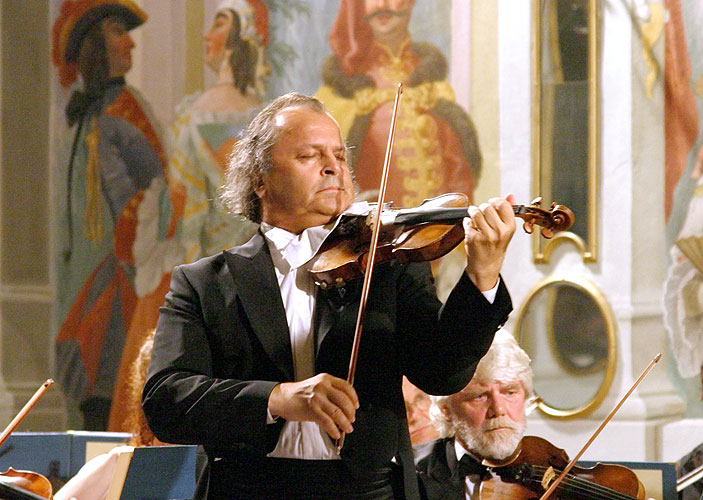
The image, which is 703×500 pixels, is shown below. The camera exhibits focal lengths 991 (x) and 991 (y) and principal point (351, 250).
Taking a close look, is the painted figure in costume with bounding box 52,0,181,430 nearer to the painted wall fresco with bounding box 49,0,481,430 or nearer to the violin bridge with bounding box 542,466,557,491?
the painted wall fresco with bounding box 49,0,481,430

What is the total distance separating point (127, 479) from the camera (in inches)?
121

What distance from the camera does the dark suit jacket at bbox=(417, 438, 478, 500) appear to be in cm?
298

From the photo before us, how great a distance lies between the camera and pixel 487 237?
1640 mm

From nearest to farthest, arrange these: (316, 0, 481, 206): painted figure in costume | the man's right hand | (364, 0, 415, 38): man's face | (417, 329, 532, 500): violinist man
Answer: the man's right hand
(417, 329, 532, 500): violinist man
(316, 0, 481, 206): painted figure in costume
(364, 0, 415, 38): man's face

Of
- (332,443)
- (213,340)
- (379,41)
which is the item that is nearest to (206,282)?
(213,340)

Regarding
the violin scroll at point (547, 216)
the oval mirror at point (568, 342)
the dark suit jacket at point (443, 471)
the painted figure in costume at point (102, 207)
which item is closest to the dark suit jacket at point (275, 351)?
the violin scroll at point (547, 216)

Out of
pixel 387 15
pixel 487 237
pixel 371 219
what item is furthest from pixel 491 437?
pixel 387 15

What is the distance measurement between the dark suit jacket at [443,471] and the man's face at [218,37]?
11.5 ft

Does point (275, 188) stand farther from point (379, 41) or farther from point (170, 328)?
point (379, 41)

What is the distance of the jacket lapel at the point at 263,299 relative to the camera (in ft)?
5.98

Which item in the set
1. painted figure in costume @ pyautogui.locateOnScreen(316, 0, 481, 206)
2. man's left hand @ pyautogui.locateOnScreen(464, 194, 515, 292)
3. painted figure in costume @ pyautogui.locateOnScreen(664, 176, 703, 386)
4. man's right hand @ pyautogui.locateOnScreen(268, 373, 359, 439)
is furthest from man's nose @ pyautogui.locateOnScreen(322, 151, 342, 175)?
painted figure in costume @ pyautogui.locateOnScreen(316, 0, 481, 206)

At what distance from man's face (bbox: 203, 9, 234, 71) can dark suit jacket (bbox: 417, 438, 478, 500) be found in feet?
11.5

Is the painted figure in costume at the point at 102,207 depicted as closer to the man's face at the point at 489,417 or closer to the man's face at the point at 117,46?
the man's face at the point at 117,46

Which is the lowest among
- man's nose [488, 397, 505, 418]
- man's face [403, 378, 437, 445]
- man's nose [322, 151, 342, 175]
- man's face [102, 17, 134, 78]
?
man's face [403, 378, 437, 445]
